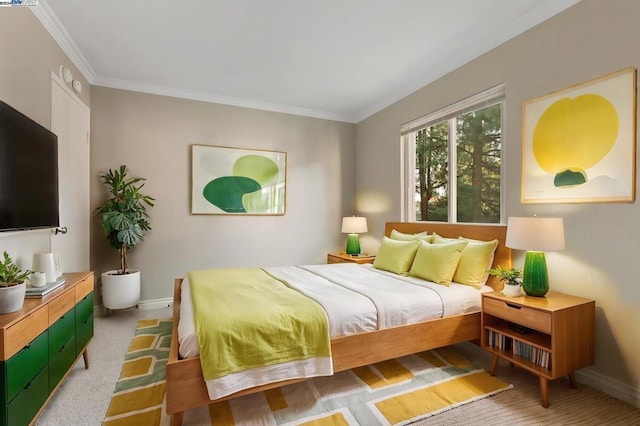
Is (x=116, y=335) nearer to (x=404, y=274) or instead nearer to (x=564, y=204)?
(x=404, y=274)

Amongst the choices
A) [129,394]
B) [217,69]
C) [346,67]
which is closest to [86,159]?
[217,69]

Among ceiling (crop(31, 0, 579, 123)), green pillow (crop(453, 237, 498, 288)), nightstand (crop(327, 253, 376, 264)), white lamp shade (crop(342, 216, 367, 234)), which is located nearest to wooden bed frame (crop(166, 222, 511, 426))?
green pillow (crop(453, 237, 498, 288))

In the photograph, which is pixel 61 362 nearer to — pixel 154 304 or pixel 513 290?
pixel 154 304

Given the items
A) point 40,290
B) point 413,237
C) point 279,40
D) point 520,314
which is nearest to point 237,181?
point 279,40

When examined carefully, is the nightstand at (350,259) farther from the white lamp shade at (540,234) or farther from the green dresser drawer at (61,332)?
the green dresser drawer at (61,332)

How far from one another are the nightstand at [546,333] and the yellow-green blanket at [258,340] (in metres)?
1.31

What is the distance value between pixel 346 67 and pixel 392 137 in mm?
1214

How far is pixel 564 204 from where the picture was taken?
2314 mm

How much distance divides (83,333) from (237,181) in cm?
246

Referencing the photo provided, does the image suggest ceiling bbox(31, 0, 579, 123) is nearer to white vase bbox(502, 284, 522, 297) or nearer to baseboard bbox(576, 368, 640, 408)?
white vase bbox(502, 284, 522, 297)

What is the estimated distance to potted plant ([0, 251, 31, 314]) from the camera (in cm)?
150

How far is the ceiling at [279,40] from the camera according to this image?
2408 millimetres

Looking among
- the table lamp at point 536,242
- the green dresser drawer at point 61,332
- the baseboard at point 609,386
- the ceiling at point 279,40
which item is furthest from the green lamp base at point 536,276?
the green dresser drawer at point 61,332

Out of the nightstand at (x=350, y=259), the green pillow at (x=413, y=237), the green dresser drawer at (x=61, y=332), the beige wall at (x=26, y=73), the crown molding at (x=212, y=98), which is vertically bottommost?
the green dresser drawer at (x=61, y=332)
